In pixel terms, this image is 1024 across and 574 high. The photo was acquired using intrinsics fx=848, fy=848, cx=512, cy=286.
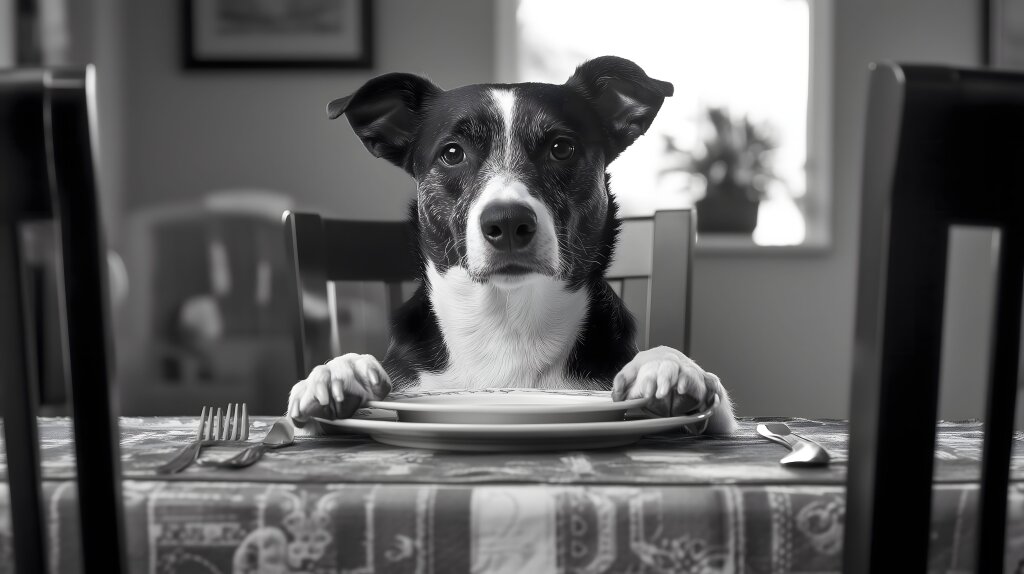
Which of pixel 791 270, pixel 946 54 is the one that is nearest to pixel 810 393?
pixel 791 270

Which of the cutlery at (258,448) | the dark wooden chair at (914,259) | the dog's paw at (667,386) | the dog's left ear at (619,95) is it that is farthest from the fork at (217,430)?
the dog's left ear at (619,95)

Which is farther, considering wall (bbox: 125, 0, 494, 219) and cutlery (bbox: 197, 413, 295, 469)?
wall (bbox: 125, 0, 494, 219)

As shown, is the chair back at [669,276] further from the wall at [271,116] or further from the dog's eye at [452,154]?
the wall at [271,116]

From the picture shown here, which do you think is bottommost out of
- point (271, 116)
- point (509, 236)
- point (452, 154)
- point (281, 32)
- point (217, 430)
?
point (217, 430)

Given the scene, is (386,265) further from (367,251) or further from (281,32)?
(281,32)

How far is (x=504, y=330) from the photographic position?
1.19 metres

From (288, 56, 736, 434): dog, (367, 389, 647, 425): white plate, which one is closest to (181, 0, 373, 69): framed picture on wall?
(288, 56, 736, 434): dog

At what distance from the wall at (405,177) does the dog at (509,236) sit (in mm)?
1676

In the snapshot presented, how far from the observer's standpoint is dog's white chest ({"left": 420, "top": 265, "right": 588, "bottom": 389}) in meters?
1.14

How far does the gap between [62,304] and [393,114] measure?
0.92m

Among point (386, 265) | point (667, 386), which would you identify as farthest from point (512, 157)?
point (667, 386)

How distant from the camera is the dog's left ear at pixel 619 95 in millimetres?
1265

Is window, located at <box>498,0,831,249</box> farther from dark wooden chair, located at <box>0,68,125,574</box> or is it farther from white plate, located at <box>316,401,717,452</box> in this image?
dark wooden chair, located at <box>0,68,125,574</box>

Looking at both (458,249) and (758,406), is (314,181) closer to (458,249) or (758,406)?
(758,406)
